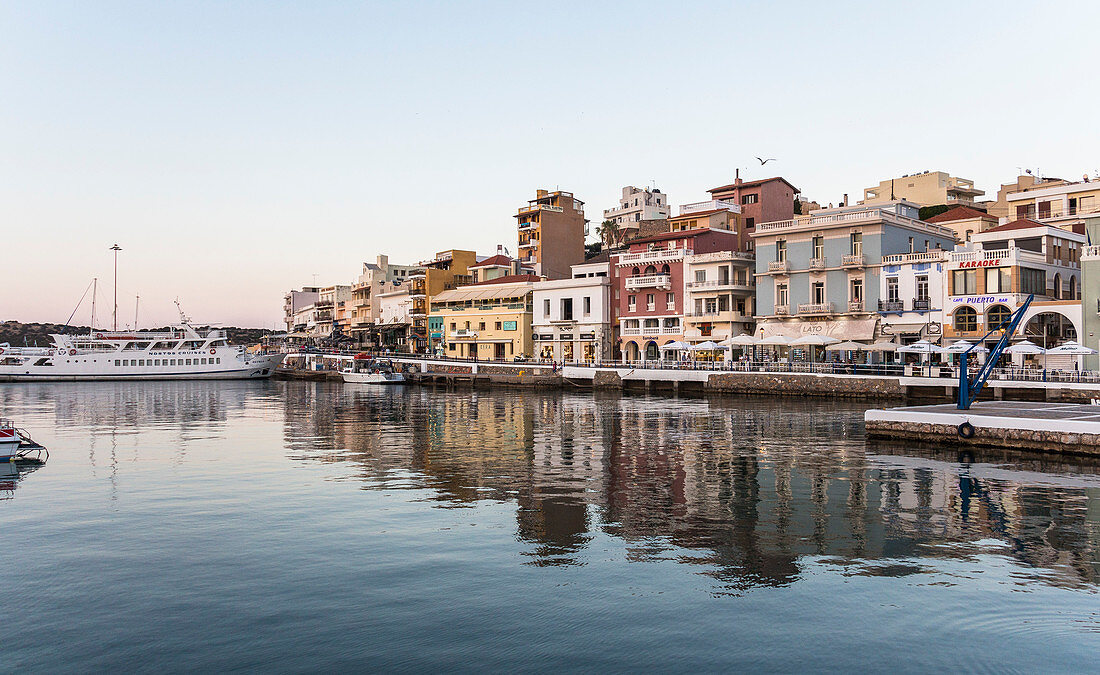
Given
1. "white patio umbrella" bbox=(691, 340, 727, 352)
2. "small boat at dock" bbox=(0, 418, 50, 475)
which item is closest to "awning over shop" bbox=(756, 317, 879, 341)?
"white patio umbrella" bbox=(691, 340, 727, 352)

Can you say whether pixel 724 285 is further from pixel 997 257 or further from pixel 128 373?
pixel 128 373

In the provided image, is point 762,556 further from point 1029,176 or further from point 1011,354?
point 1029,176

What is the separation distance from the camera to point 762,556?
1355 centimetres

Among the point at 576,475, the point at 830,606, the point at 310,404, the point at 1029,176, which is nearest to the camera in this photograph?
the point at 830,606

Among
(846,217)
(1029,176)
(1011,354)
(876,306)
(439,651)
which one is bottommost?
(439,651)

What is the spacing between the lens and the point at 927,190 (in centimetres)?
8506

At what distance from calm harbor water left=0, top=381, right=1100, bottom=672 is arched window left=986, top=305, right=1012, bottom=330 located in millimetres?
28292

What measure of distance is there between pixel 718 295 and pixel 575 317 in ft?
53.8

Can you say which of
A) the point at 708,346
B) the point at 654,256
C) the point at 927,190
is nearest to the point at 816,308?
the point at 708,346

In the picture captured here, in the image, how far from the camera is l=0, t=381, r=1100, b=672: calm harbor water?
9.63m

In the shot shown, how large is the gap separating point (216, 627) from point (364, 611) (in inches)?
72.7

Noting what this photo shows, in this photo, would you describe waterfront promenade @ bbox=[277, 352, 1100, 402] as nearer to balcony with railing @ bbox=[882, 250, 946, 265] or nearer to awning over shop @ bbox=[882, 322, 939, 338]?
awning over shop @ bbox=[882, 322, 939, 338]

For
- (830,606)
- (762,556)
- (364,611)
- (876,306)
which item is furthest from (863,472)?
(876,306)

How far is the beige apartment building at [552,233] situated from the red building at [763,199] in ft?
78.4
